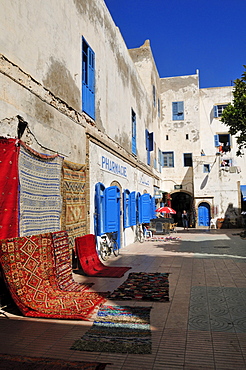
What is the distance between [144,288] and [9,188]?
3.04 meters

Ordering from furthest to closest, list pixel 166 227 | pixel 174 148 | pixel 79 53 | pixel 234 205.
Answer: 1. pixel 174 148
2. pixel 234 205
3. pixel 166 227
4. pixel 79 53

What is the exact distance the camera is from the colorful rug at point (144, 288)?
5.57 meters

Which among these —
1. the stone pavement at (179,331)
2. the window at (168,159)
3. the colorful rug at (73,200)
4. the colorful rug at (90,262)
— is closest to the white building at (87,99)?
the colorful rug at (73,200)

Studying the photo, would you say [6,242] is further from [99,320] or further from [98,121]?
[98,121]

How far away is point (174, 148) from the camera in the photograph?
26.7 metres

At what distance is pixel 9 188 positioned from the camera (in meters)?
5.20

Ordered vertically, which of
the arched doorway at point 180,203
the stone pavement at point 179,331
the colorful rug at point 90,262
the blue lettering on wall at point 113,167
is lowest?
the stone pavement at point 179,331

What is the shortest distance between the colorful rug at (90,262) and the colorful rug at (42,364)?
13.5 feet

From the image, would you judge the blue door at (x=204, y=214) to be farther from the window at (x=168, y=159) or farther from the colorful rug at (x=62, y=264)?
the colorful rug at (x=62, y=264)

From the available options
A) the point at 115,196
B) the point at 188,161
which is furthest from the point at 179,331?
the point at 188,161

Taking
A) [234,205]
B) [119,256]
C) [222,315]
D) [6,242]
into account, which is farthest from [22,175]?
[234,205]

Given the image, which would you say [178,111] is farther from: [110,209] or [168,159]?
[110,209]

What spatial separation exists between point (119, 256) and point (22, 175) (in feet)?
19.7

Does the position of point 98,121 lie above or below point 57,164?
above
